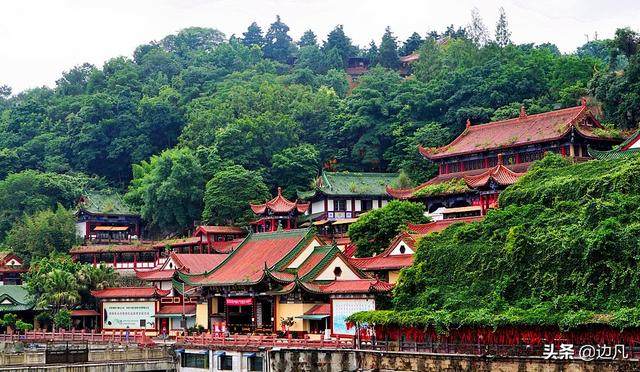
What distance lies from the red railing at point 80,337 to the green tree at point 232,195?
19476 millimetres

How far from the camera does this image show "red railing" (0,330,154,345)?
187 ft

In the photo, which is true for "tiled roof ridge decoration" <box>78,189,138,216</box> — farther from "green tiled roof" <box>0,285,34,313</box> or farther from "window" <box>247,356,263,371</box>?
"window" <box>247,356,263,371</box>

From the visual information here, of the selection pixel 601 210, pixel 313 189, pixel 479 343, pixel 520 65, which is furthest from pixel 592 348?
pixel 520 65

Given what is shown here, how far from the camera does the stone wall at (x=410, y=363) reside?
120 ft

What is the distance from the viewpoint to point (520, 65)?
318 feet

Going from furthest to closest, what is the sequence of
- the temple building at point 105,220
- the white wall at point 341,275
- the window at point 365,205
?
the temple building at point 105,220 < the window at point 365,205 < the white wall at point 341,275

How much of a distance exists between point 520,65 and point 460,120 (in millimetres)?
11581

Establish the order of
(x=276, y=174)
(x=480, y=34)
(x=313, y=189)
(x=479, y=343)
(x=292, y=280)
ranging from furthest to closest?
(x=480, y=34)
(x=276, y=174)
(x=313, y=189)
(x=292, y=280)
(x=479, y=343)

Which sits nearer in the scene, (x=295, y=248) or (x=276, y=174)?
(x=295, y=248)

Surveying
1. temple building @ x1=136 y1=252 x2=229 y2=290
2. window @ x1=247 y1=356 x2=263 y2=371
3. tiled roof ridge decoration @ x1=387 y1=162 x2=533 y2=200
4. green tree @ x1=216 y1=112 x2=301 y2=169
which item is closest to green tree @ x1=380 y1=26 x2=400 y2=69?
green tree @ x1=216 y1=112 x2=301 y2=169

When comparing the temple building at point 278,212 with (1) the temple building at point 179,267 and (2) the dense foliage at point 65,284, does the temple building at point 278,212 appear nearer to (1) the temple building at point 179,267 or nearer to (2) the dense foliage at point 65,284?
(1) the temple building at point 179,267

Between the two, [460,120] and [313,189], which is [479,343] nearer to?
[313,189]

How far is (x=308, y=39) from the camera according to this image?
171 meters

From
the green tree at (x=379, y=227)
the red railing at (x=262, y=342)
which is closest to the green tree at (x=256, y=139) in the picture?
the green tree at (x=379, y=227)
